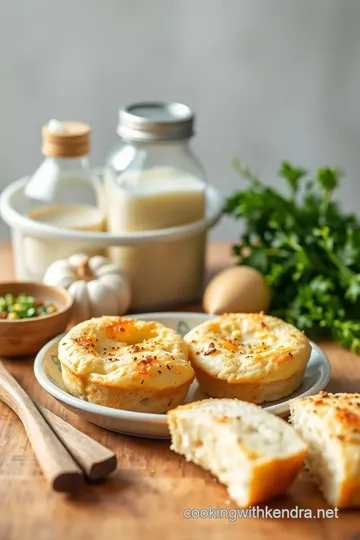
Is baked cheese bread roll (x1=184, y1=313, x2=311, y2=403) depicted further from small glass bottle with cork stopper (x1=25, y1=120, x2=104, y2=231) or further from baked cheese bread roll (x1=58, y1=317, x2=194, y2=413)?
small glass bottle with cork stopper (x1=25, y1=120, x2=104, y2=231)

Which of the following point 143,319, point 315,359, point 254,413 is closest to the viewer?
point 254,413

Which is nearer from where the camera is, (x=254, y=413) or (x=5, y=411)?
(x=254, y=413)

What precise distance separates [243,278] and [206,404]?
2.92ft

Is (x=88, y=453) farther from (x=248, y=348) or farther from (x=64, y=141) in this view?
(x=64, y=141)

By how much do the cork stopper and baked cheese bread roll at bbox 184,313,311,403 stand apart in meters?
0.82

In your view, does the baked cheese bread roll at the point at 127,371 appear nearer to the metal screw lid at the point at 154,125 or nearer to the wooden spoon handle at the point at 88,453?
the wooden spoon handle at the point at 88,453

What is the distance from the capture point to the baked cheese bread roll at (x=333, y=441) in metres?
1.61

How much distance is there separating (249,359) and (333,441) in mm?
379

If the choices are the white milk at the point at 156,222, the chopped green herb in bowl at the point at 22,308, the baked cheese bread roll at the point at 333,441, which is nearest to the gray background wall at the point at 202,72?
the white milk at the point at 156,222

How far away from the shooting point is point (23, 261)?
2.73 meters

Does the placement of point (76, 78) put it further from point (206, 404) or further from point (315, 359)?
point (206, 404)

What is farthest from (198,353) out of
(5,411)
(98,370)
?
(5,411)

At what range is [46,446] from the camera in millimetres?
1700

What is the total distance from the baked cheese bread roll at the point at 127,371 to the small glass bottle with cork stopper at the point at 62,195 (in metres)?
0.65
